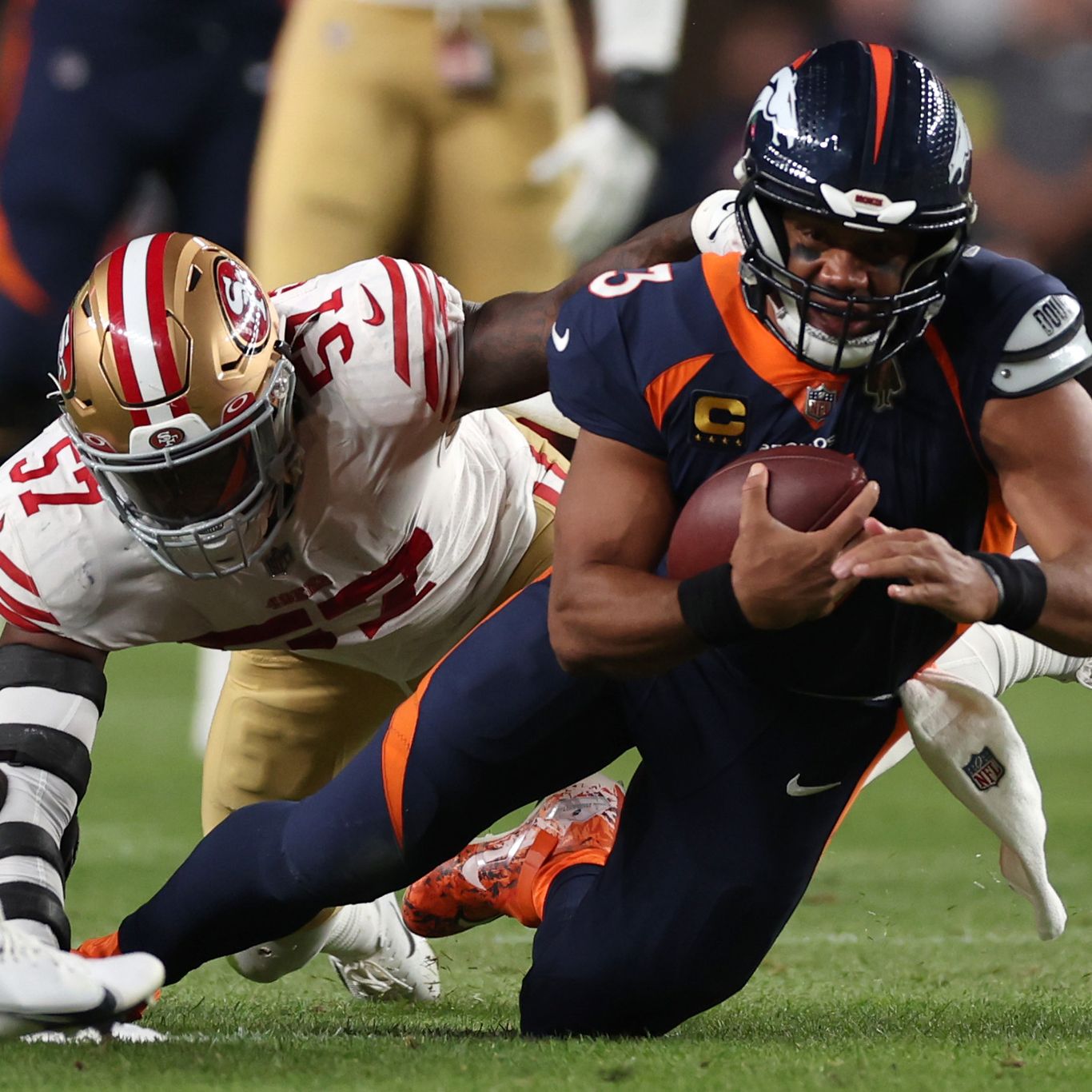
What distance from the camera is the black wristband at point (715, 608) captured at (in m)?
2.36

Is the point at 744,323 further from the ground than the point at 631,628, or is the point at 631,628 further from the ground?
the point at 744,323

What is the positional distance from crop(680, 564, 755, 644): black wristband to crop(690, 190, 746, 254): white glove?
898 millimetres

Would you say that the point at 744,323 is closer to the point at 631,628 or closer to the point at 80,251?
the point at 631,628

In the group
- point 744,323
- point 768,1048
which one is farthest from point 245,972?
point 744,323

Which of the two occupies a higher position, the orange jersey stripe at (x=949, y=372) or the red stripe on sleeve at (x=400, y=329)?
the orange jersey stripe at (x=949, y=372)

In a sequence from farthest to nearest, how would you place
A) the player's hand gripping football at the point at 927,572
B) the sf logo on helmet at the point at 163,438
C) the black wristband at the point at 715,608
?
1. the sf logo on helmet at the point at 163,438
2. the black wristband at the point at 715,608
3. the player's hand gripping football at the point at 927,572

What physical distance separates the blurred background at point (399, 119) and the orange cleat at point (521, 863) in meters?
4.23

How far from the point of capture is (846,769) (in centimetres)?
279

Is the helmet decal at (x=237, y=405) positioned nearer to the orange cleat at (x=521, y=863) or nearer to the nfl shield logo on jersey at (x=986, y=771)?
the orange cleat at (x=521, y=863)

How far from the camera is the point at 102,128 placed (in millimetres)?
7535

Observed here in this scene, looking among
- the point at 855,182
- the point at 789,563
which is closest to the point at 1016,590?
the point at 789,563

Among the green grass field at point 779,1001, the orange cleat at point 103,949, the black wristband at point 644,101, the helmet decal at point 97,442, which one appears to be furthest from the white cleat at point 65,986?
the black wristband at point 644,101

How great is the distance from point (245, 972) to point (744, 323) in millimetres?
1641

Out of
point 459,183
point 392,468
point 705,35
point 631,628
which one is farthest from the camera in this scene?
point 705,35
